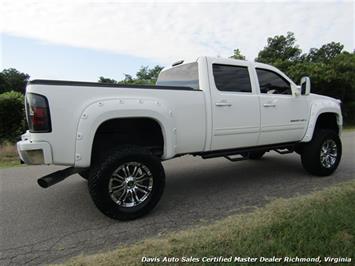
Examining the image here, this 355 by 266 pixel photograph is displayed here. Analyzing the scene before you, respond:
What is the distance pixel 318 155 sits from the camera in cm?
548

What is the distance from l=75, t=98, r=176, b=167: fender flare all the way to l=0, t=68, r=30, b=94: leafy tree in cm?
4174

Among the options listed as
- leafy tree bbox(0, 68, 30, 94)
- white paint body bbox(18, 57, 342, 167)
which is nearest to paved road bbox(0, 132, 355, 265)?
white paint body bbox(18, 57, 342, 167)

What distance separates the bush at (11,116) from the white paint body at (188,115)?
999 centimetres

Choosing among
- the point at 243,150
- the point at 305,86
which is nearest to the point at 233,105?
the point at 243,150

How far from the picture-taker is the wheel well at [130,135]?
403 cm

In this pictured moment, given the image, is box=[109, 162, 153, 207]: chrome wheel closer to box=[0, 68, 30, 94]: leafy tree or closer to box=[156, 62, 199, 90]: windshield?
box=[156, 62, 199, 90]: windshield

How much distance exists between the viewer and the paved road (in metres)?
3.17

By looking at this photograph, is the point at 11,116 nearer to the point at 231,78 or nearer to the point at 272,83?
the point at 231,78

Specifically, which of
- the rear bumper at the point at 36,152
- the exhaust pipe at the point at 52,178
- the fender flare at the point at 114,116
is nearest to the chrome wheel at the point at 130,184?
the fender flare at the point at 114,116

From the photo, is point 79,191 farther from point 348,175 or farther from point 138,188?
point 348,175

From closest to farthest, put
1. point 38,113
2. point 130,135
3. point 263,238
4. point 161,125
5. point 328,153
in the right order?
point 263,238 < point 38,113 < point 161,125 < point 130,135 < point 328,153

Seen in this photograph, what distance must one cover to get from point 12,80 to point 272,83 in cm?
4670

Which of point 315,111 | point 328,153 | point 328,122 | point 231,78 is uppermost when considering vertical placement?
point 231,78

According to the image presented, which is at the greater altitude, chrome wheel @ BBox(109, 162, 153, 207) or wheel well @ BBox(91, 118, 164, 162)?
wheel well @ BBox(91, 118, 164, 162)
